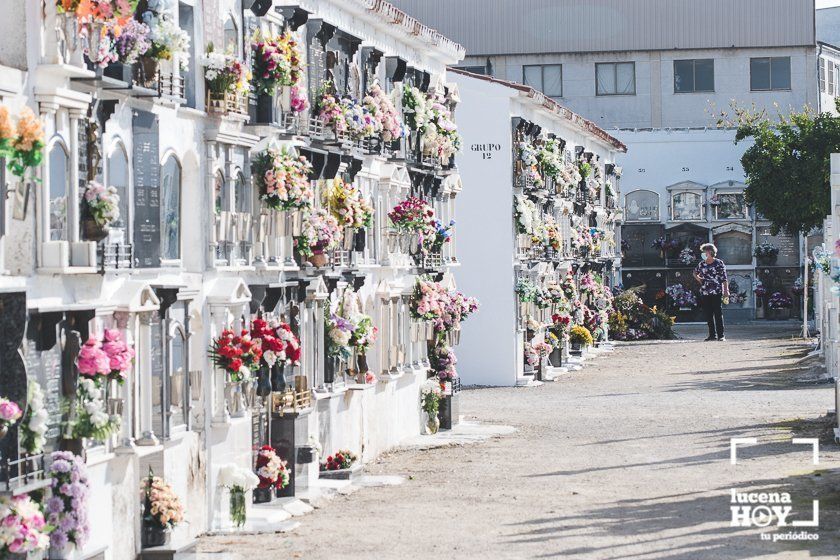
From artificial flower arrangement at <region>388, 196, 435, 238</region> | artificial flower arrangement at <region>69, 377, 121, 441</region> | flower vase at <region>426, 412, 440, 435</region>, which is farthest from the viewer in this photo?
flower vase at <region>426, 412, 440, 435</region>

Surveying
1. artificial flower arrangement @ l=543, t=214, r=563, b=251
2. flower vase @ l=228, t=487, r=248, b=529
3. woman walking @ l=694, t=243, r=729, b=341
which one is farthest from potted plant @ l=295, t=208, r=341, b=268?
woman walking @ l=694, t=243, r=729, b=341

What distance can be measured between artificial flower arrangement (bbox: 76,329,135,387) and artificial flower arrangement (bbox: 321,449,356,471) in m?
7.54

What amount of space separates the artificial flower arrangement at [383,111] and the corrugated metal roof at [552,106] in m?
11.9

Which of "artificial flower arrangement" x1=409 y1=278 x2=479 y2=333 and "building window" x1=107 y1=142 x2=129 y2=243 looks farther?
"artificial flower arrangement" x1=409 y1=278 x2=479 y2=333

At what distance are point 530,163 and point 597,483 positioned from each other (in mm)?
18208

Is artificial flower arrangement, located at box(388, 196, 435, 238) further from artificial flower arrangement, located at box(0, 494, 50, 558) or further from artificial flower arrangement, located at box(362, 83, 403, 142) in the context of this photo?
artificial flower arrangement, located at box(0, 494, 50, 558)

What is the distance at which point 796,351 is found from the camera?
157ft

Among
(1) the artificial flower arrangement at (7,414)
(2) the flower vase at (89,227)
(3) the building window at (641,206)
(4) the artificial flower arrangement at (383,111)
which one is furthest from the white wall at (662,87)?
(1) the artificial flower arrangement at (7,414)

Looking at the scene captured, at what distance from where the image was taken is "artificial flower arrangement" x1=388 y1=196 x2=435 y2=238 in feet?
90.5

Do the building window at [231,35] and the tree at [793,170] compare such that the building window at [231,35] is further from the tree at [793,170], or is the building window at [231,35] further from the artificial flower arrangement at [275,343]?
the tree at [793,170]

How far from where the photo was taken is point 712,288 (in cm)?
5550

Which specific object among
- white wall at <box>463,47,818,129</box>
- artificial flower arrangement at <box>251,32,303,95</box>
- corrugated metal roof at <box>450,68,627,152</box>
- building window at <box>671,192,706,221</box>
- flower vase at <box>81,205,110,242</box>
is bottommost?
flower vase at <box>81,205,110,242</box>

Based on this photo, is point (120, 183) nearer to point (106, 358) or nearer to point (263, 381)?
point (106, 358)

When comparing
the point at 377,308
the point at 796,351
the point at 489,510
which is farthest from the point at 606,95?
the point at 489,510
